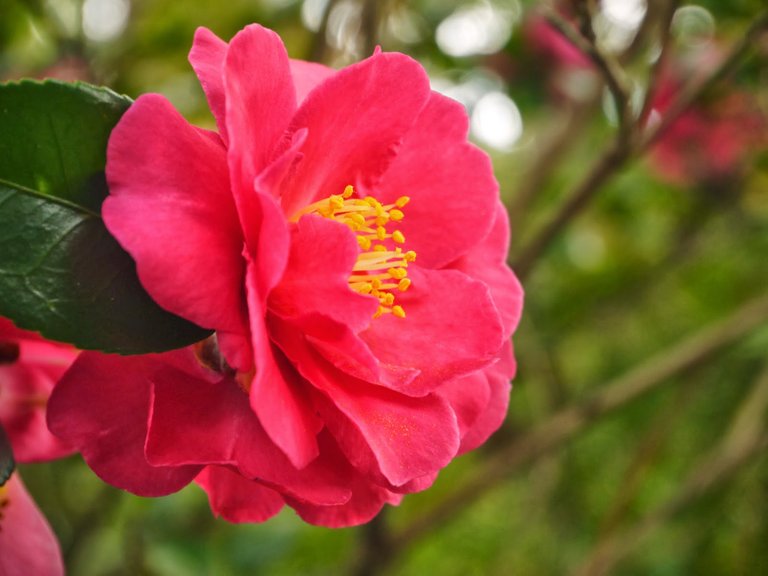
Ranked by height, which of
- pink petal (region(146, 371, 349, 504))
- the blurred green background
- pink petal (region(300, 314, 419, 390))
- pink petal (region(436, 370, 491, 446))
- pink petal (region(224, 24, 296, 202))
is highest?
pink petal (region(224, 24, 296, 202))

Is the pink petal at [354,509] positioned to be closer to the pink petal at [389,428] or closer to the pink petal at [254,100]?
the pink petal at [389,428]

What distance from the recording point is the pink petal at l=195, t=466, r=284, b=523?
54 cm

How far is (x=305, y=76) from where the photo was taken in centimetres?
58

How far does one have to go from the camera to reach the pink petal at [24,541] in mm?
562

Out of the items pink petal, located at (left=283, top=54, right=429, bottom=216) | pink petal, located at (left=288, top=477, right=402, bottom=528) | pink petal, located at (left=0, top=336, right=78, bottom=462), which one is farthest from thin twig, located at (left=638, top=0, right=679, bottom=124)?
pink petal, located at (left=0, top=336, right=78, bottom=462)

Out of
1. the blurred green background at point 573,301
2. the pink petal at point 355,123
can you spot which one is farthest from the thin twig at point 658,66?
the pink petal at point 355,123

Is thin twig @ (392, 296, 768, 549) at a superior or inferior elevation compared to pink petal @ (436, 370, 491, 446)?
inferior

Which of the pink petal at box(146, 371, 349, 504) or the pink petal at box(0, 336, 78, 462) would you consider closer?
the pink petal at box(146, 371, 349, 504)

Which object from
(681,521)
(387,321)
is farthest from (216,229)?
(681,521)

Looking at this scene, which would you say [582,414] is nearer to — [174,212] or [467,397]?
[467,397]

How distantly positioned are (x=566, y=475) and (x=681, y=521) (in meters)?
0.28

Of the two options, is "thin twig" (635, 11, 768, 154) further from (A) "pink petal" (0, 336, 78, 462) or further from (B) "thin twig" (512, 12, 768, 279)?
(A) "pink petal" (0, 336, 78, 462)

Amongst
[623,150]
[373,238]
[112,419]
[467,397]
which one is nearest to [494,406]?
[467,397]

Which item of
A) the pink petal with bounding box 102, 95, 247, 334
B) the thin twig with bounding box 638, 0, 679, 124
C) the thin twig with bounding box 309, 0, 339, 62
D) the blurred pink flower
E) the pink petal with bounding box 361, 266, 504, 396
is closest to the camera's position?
the pink petal with bounding box 102, 95, 247, 334
